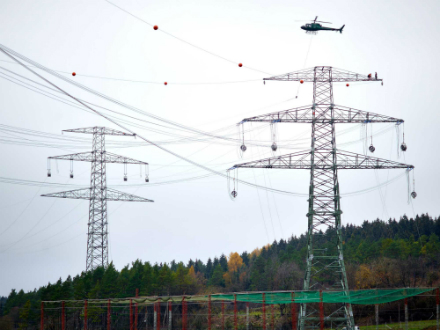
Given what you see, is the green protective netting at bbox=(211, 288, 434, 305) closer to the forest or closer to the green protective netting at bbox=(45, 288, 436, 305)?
the green protective netting at bbox=(45, 288, 436, 305)

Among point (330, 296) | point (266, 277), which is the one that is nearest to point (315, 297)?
point (330, 296)

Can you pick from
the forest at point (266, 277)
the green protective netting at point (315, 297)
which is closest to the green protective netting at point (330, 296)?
the green protective netting at point (315, 297)

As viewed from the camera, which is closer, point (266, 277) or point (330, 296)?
point (330, 296)

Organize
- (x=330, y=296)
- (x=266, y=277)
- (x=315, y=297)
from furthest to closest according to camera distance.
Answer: (x=266, y=277)
(x=330, y=296)
(x=315, y=297)

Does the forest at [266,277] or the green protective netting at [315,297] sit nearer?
the green protective netting at [315,297]

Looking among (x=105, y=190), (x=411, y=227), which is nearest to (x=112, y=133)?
(x=105, y=190)

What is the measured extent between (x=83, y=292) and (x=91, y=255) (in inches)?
550

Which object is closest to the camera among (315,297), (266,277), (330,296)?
(315,297)

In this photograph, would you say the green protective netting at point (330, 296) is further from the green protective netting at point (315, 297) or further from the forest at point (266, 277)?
the forest at point (266, 277)

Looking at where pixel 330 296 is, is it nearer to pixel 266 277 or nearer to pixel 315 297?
pixel 315 297

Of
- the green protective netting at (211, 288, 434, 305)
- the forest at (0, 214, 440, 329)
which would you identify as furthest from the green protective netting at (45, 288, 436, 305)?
the forest at (0, 214, 440, 329)

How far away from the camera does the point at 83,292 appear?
57094 mm

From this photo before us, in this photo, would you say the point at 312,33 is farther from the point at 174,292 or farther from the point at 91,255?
the point at 174,292

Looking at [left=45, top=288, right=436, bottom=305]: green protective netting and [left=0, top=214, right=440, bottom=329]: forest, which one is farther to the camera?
[left=0, top=214, right=440, bottom=329]: forest
